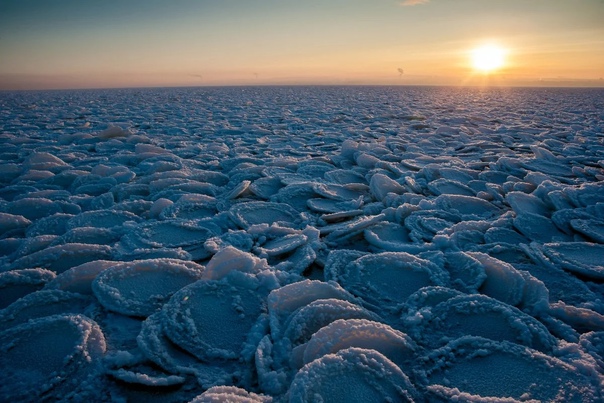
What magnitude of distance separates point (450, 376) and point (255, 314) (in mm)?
642

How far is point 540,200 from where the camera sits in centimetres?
219

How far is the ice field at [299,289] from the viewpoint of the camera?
3.16 ft

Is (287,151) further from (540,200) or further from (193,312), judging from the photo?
(193,312)

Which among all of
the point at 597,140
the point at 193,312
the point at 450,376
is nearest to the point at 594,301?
the point at 450,376

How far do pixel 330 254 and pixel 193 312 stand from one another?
683 mm

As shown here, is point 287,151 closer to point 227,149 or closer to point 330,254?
point 227,149

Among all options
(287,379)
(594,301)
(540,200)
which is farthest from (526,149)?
(287,379)

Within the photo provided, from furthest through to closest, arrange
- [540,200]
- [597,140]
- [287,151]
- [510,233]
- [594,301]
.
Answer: [597,140], [287,151], [540,200], [510,233], [594,301]

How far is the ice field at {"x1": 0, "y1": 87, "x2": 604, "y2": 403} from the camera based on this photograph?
3.16 feet

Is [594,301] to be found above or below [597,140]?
below

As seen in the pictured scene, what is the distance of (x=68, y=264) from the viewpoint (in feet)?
4.91

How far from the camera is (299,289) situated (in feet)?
4.07

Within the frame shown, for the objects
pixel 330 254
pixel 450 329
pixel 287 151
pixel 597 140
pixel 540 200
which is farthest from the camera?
pixel 597 140

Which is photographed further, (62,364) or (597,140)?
(597,140)
